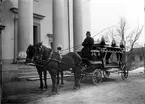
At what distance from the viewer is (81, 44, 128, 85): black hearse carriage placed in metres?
8.49

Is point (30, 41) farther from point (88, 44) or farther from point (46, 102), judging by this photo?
point (46, 102)

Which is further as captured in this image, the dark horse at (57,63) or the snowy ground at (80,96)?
the dark horse at (57,63)

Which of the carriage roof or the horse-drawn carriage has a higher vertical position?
the carriage roof

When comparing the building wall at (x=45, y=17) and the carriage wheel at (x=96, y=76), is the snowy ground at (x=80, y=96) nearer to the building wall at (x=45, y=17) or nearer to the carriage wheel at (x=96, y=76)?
the carriage wheel at (x=96, y=76)

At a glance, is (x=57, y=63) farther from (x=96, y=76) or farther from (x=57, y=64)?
(x=96, y=76)

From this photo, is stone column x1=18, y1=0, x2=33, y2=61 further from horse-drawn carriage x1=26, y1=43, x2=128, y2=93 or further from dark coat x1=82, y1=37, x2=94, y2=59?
dark coat x1=82, y1=37, x2=94, y2=59

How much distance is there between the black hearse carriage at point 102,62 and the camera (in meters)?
8.49

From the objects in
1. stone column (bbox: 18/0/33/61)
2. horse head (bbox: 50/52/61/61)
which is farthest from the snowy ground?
stone column (bbox: 18/0/33/61)

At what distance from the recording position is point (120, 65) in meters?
10.8

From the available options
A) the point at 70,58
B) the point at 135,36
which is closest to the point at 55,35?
the point at 70,58

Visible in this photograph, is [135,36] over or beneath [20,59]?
over

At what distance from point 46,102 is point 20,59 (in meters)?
6.08

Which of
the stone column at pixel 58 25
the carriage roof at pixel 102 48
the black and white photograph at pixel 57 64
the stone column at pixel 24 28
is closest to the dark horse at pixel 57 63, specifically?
the black and white photograph at pixel 57 64

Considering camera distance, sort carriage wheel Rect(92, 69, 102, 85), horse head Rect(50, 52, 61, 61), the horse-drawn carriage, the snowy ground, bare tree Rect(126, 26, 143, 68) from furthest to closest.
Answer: bare tree Rect(126, 26, 143, 68), carriage wheel Rect(92, 69, 102, 85), horse head Rect(50, 52, 61, 61), the horse-drawn carriage, the snowy ground
